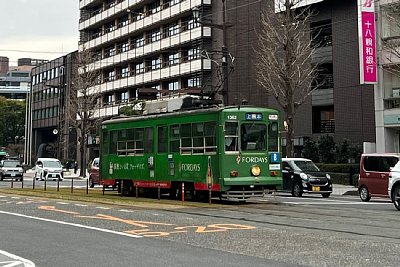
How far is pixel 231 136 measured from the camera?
1856 centimetres

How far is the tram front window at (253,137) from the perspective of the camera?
1880 centimetres

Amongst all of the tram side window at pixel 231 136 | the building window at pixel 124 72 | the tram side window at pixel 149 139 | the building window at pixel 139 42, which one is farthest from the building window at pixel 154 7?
the tram side window at pixel 231 136

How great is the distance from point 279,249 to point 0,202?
1447 centimetres

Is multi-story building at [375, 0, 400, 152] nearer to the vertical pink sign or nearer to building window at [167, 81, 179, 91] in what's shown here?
the vertical pink sign

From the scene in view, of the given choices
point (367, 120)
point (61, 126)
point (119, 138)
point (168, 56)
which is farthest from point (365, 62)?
point (61, 126)

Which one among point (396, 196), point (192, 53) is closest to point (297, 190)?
point (396, 196)

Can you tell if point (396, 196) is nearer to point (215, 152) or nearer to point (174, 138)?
point (215, 152)

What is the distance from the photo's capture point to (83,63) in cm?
5334

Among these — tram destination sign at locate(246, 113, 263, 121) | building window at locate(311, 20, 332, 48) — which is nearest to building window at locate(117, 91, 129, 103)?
building window at locate(311, 20, 332, 48)

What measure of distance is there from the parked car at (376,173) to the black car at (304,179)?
280cm

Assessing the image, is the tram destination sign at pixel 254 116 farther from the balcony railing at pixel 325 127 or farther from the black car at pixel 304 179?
the balcony railing at pixel 325 127

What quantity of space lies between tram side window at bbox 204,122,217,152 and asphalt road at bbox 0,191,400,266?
2130 mm

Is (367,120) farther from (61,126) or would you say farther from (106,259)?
(61,126)

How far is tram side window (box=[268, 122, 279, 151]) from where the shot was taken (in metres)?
19.2
